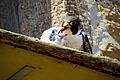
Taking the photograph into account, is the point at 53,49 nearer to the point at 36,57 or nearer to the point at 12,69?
the point at 36,57

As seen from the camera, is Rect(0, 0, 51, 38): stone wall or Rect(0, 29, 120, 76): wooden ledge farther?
Rect(0, 0, 51, 38): stone wall

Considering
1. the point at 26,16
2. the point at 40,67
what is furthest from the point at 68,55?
the point at 26,16

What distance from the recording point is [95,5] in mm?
3908

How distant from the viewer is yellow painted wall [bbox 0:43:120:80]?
992mm

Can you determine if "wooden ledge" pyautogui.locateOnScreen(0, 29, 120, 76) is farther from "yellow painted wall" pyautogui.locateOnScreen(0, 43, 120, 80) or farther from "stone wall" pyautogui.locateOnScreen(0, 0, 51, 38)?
"stone wall" pyautogui.locateOnScreen(0, 0, 51, 38)

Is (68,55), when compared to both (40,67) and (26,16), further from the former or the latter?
(26,16)

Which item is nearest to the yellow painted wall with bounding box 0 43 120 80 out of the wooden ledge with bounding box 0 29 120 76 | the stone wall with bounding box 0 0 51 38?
the wooden ledge with bounding box 0 29 120 76

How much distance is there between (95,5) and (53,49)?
3013 mm

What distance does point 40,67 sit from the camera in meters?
1.03

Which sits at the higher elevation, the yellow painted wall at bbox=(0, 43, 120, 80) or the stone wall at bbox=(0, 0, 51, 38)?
the stone wall at bbox=(0, 0, 51, 38)

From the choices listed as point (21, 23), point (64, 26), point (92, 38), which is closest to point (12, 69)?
point (64, 26)

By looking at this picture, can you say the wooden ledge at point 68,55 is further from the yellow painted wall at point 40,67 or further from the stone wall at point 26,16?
the stone wall at point 26,16

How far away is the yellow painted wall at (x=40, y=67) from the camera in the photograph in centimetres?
99

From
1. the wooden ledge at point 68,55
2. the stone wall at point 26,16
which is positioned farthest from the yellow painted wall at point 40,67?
the stone wall at point 26,16
